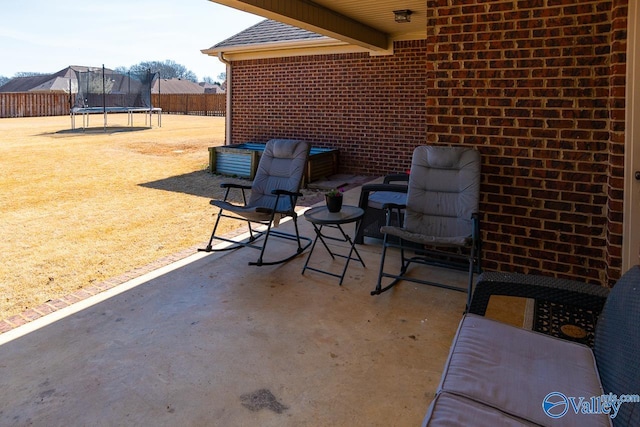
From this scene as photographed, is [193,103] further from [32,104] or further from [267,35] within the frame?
[267,35]

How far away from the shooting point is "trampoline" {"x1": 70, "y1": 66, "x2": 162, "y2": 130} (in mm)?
18922

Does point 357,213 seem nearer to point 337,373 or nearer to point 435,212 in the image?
point 435,212

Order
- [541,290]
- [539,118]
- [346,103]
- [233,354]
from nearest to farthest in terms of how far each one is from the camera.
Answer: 1. [541,290]
2. [233,354]
3. [539,118]
4. [346,103]

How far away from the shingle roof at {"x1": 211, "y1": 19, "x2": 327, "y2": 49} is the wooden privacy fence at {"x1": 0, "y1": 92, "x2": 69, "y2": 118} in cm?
2051

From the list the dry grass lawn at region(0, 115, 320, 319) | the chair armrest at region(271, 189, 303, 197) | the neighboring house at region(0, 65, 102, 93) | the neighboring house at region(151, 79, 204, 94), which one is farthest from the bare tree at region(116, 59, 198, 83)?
the chair armrest at region(271, 189, 303, 197)

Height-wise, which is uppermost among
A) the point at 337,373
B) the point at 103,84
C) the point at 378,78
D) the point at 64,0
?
the point at 64,0

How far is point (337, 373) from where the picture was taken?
7.71 feet

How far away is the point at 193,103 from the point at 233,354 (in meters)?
31.7

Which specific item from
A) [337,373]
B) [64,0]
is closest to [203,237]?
[337,373]

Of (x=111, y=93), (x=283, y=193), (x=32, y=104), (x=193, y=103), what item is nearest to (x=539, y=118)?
(x=283, y=193)

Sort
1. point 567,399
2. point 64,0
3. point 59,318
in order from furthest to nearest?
point 64,0, point 59,318, point 567,399

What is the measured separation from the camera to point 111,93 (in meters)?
19.5

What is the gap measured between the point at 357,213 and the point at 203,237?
6.02ft

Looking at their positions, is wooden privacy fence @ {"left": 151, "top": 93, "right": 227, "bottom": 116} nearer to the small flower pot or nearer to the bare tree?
the small flower pot
